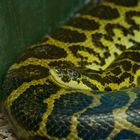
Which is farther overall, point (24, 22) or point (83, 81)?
point (24, 22)

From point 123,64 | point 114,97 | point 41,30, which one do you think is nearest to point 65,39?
point 41,30

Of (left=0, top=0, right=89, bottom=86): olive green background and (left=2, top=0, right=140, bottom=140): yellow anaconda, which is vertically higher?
(left=0, top=0, right=89, bottom=86): olive green background

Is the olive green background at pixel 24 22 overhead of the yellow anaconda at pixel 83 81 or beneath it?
overhead

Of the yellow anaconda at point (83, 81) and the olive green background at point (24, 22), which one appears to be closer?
the yellow anaconda at point (83, 81)

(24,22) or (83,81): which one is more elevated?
(24,22)

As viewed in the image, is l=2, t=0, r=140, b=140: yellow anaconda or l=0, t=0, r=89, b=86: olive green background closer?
l=2, t=0, r=140, b=140: yellow anaconda
